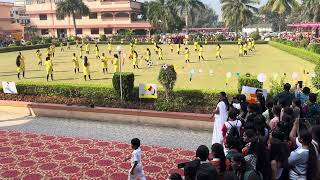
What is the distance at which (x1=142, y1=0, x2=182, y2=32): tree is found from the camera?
181 ft

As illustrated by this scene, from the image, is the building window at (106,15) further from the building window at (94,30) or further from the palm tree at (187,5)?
the palm tree at (187,5)

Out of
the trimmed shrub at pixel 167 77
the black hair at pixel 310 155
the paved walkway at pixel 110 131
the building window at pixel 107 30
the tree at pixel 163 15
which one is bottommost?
the paved walkway at pixel 110 131

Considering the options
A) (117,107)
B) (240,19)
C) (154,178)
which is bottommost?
(154,178)

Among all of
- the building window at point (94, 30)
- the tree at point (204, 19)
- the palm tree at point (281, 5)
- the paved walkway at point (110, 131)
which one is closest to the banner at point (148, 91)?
the paved walkway at point (110, 131)

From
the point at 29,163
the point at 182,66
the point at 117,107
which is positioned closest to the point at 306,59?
the point at 182,66

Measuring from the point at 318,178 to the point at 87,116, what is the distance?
8.06m

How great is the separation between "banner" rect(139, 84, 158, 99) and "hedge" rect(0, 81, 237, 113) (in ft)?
0.92

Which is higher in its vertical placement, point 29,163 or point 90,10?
point 90,10

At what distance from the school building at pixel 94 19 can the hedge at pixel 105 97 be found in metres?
45.9

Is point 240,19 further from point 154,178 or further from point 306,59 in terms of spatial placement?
point 154,178

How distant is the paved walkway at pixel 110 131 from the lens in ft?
29.6

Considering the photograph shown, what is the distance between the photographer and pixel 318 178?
439 cm

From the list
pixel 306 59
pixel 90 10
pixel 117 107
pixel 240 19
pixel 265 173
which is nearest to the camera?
pixel 265 173

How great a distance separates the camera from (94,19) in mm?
62125
